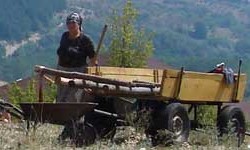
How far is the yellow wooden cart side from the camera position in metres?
11.2

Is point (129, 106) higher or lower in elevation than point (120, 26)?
lower

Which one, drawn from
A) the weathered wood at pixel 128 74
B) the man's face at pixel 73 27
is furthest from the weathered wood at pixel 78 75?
the weathered wood at pixel 128 74

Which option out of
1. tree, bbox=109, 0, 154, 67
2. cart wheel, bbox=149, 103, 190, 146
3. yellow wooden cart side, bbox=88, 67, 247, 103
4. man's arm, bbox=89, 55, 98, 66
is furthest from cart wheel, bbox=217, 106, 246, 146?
tree, bbox=109, 0, 154, 67

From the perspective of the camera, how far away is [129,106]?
36.9ft

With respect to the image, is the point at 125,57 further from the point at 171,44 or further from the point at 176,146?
the point at 171,44

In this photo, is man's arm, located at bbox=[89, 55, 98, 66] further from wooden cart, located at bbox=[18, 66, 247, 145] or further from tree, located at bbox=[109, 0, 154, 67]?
tree, located at bbox=[109, 0, 154, 67]

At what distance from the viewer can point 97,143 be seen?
10.2m

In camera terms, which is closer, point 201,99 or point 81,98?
point 81,98

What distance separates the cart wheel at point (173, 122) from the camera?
36.1 feet

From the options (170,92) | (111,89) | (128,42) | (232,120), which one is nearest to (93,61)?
(111,89)

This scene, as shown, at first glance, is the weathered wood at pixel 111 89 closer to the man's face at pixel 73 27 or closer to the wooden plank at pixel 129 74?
the man's face at pixel 73 27

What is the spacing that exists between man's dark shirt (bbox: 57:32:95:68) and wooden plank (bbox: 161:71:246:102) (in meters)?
1.18

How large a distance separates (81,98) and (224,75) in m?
2.37

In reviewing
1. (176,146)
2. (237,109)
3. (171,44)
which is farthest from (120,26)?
(171,44)
